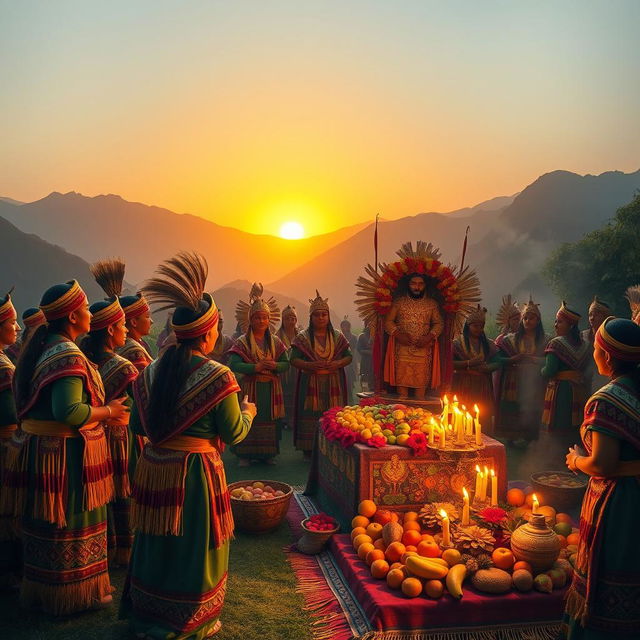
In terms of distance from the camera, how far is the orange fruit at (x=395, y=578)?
4.69 metres

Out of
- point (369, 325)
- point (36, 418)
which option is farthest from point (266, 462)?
point (36, 418)

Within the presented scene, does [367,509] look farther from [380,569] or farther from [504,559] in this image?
[504,559]

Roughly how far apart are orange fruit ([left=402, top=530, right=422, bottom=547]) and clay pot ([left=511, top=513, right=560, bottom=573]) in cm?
82

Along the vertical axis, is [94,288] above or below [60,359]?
above

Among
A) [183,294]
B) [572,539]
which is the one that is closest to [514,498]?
[572,539]

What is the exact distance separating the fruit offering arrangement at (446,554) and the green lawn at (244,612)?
78cm

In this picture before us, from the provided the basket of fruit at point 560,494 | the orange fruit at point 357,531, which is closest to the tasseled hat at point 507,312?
the basket of fruit at point 560,494

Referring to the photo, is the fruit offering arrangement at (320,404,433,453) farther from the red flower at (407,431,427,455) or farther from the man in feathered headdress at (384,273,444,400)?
the man in feathered headdress at (384,273,444,400)

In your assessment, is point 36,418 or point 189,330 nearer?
point 189,330

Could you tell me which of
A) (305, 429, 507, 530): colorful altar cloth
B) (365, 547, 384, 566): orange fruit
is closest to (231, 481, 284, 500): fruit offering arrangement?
(305, 429, 507, 530): colorful altar cloth

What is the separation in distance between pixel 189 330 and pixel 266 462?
20.2 ft

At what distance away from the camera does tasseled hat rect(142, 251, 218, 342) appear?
404 centimetres

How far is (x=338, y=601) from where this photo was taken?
498 cm

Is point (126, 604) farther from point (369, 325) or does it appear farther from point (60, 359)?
point (369, 325)
